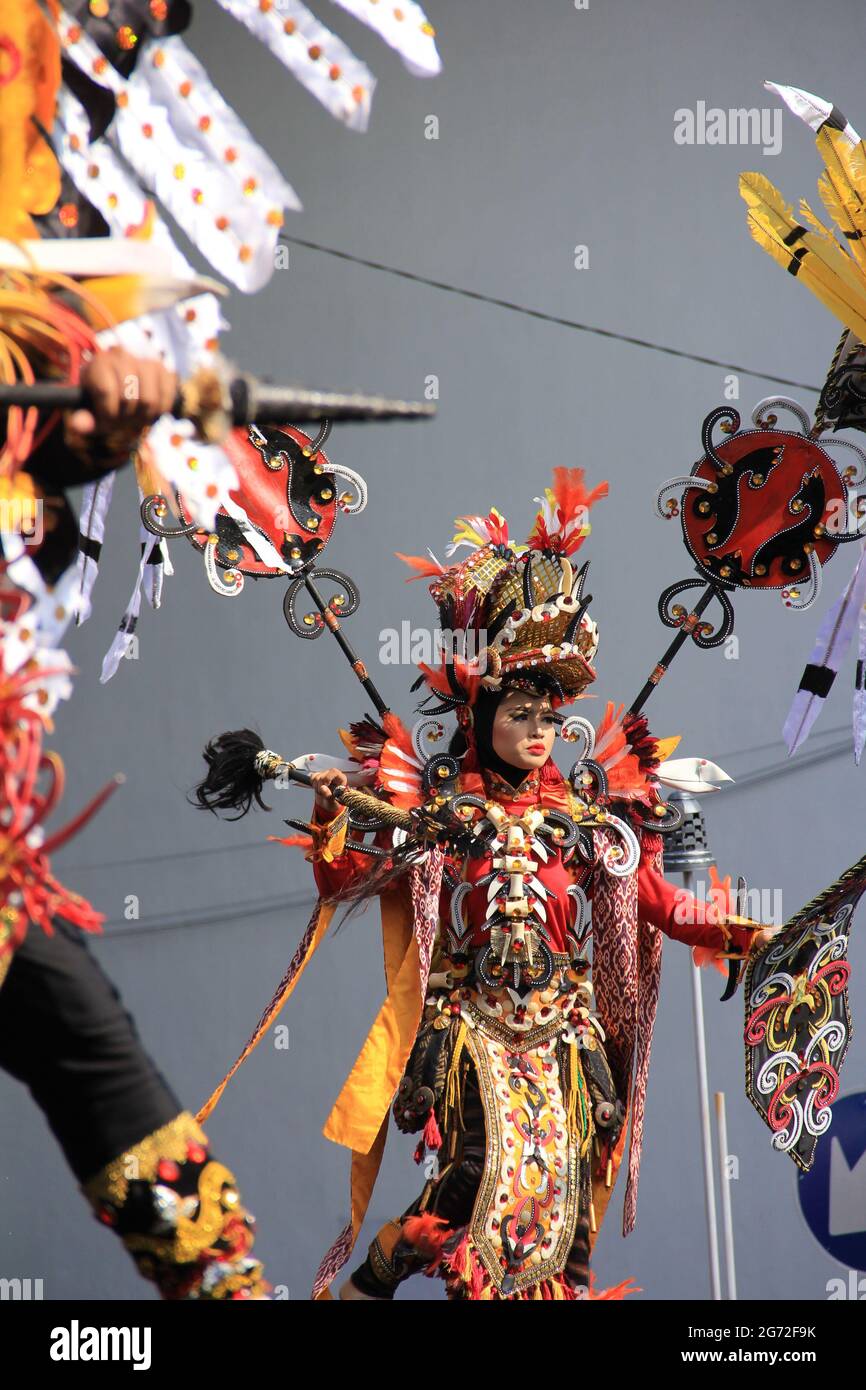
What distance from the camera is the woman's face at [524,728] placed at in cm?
296

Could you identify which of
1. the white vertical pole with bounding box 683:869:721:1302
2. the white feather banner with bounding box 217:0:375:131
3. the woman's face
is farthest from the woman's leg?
the white vertical pole with bounding box 683:869:721:1302

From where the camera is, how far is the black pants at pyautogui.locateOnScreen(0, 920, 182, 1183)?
185cm

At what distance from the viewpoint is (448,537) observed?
446 cm

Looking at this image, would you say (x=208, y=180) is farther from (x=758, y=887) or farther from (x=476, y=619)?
(x=758, y=887)

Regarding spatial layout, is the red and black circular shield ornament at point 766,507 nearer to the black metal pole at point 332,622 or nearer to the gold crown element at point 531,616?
the gold crown element at point 531,616

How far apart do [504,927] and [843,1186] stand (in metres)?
1.42

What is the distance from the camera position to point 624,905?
2.99m

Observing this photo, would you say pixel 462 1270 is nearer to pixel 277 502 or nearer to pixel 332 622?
pixel 332 622

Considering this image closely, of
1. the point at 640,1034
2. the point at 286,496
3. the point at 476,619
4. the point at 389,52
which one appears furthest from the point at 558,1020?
the point at 389,52

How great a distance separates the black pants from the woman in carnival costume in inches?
35.1

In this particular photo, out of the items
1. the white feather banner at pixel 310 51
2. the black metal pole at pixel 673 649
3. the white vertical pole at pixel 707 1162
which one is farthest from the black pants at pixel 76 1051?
the white vertical pole at pixel 707 1162

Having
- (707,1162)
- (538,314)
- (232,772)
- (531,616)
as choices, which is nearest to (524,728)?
(531,616)

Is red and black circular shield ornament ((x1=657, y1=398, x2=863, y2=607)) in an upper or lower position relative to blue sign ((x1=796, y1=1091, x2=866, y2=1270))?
upper

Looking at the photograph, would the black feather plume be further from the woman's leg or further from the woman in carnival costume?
the woman's leg
